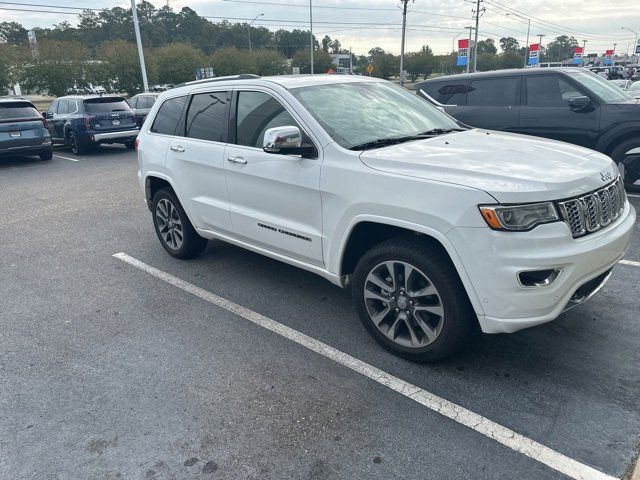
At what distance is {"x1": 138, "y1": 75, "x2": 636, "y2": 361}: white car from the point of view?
9.14 ft

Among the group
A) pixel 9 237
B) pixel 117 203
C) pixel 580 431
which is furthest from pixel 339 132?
pixel 117 203

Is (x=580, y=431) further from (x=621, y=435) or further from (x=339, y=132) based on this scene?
(x=339, y=132)

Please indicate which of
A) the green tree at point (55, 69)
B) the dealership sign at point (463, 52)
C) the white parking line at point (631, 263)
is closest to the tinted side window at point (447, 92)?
the white parking line at point (631, 263)

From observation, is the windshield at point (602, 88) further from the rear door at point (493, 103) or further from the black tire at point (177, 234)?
the black tire at point (177, 234)

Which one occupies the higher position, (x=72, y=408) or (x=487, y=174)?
(x=487, y=174)

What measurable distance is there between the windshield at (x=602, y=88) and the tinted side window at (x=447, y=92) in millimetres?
1706

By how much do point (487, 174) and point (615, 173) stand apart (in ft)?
3.67

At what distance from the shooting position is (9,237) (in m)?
6.84

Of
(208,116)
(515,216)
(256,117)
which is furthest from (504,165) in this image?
(208,116)

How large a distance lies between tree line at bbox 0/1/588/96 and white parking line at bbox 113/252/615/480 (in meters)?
30.8

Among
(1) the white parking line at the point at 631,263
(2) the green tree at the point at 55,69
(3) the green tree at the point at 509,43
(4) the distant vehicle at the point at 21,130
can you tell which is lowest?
(1) the white parking line at the point at 631,263

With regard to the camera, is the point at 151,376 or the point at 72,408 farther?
the point at 151,376

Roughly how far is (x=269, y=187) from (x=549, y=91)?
5.58m

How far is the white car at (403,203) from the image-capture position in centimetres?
279
